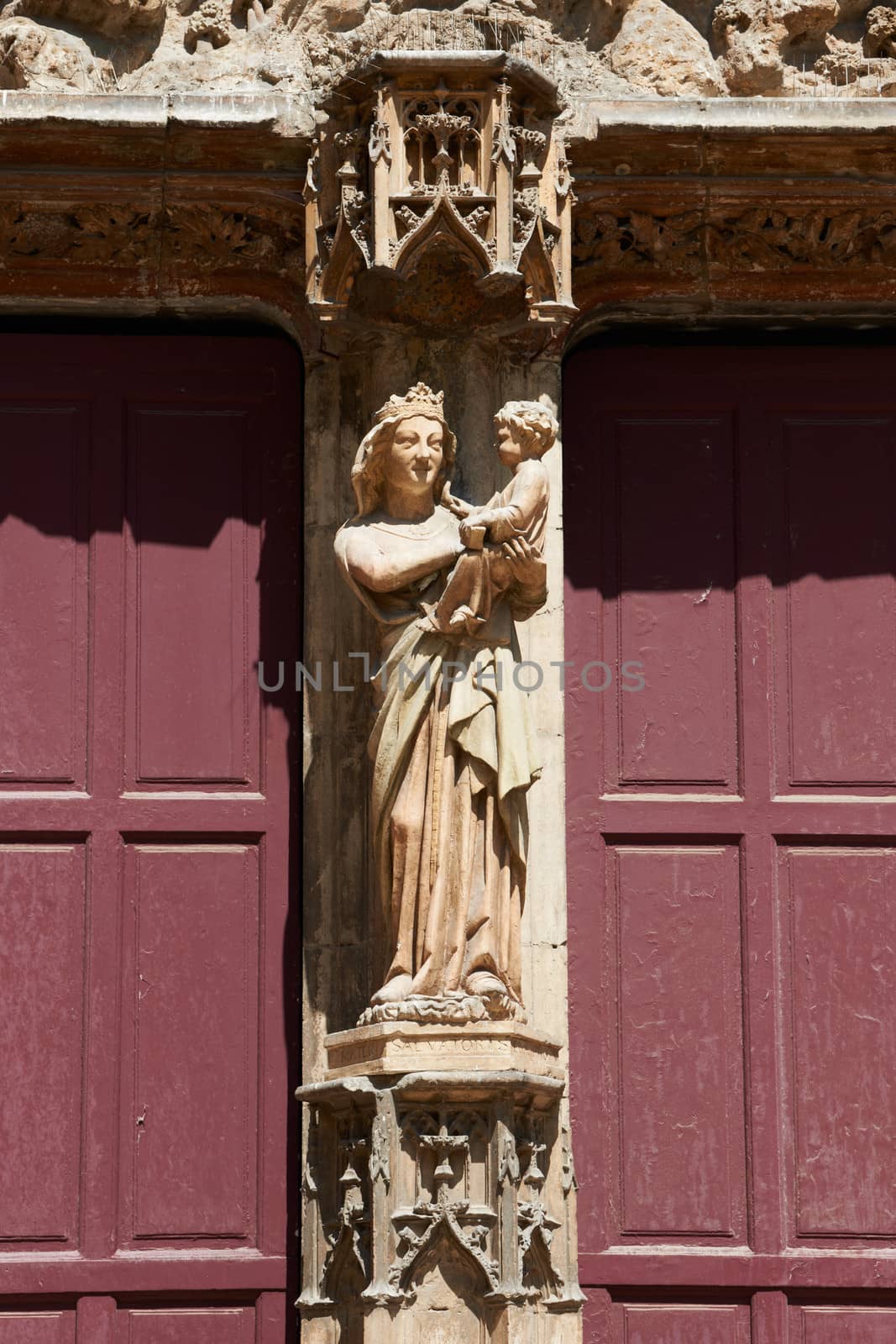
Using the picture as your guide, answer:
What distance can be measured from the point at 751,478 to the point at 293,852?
215 cm

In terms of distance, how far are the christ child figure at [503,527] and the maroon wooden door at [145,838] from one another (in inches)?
40.2

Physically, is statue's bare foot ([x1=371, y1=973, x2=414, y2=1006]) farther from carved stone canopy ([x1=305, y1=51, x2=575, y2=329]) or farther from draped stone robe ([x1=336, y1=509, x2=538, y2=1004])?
carved stone canopy ([x1=305, y1=51, x2=575, y2=329])

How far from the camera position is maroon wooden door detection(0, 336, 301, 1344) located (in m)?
9.01

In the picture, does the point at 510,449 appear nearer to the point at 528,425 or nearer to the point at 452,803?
the point at 528,425

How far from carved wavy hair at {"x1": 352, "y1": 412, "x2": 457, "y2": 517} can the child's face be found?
0.29m

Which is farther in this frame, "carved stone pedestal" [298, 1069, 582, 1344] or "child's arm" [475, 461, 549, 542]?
"child's arm" [475, 461, 549, 542]

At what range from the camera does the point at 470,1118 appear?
8.34 meters

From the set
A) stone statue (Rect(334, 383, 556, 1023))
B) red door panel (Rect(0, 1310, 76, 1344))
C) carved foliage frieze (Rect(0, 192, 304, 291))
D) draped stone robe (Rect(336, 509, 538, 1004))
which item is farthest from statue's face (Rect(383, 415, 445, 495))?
red door panel (Rect(0, 1310, 76, 1344))

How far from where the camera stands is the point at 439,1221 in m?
8.23

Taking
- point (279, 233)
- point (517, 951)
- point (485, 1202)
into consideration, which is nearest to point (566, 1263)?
point (485, 1202)

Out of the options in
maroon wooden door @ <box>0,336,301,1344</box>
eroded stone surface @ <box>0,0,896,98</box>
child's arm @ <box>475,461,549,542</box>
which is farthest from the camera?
eroded stone surface @ <box>0,0,896,98</box>

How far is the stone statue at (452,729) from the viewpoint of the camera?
855 cm

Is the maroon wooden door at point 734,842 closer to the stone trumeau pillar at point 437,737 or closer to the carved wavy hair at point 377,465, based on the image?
the stone trumeau pillar at point 437,737

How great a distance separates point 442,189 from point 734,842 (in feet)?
8.16
